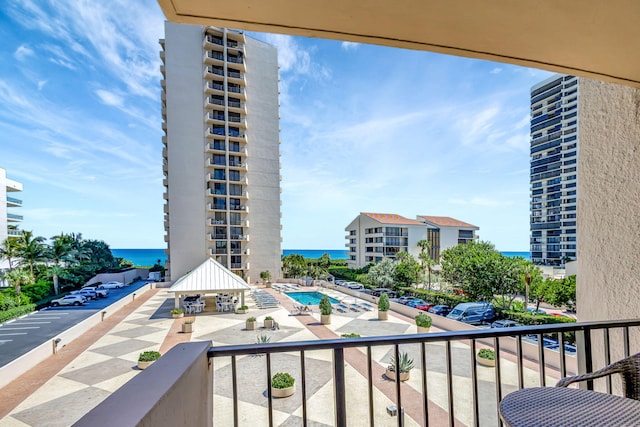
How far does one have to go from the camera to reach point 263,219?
24.1 meters

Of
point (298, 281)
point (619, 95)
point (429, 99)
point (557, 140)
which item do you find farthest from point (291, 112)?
point (557, 140)

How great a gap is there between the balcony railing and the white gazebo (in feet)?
17.3

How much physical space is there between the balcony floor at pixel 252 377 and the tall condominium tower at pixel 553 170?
1573 inches

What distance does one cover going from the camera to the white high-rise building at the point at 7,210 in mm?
25639

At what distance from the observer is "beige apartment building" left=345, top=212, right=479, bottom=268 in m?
37.3

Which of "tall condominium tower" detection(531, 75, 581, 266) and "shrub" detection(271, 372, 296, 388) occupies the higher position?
"tall condominium tower" detection(531, 75, 581, 266)

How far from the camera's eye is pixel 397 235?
3756cm

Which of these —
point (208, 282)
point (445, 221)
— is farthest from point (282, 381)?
point (445, 221)

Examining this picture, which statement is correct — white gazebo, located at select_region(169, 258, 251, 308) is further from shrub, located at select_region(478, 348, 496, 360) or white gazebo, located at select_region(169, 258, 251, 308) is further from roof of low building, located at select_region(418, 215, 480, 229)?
roof of low building, located at select_region(418, 215, 480, 229)

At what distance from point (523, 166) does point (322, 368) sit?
170 feet

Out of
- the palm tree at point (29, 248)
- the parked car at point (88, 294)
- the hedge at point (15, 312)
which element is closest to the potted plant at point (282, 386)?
the hedge at point (15, 312)

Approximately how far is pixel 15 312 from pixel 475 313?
22918 mm

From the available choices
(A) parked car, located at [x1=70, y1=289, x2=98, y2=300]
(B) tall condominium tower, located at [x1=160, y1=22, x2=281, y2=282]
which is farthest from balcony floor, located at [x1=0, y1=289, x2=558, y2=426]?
(B) tall condominium tower, located at [x1=160, y1=22, x2=281, y2=282]

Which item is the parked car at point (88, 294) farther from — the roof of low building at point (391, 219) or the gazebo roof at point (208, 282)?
the roof of low building at point (391, 219)
